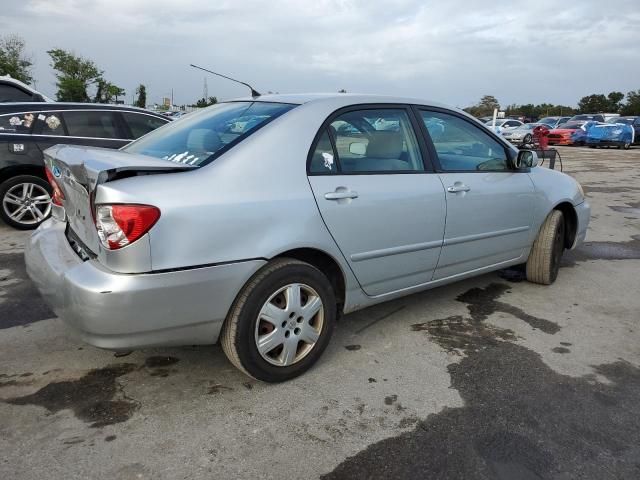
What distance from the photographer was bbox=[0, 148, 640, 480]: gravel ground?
220 cm

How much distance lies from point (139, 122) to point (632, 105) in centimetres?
5674

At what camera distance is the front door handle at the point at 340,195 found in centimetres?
281

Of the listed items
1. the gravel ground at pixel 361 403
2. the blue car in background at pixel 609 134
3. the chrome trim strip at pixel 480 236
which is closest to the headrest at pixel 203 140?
the gravel ground at pixel 361 403

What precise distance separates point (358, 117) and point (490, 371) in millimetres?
1688

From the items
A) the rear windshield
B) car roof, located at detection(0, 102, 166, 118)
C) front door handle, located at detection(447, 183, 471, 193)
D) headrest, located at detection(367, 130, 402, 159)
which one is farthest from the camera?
car roof, located at detection(0, 102, 166, 118)

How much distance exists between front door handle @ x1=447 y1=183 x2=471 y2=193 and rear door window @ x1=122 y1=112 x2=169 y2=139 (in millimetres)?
4616

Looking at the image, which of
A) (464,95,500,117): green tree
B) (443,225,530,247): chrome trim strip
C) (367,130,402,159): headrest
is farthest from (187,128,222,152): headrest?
(464,95,500,117): green tree

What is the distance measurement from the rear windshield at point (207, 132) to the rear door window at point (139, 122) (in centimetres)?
347

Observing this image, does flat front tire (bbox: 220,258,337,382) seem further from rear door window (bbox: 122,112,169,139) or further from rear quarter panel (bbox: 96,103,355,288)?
rear door window (bbox: 122,112,169,139)

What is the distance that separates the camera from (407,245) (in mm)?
3225

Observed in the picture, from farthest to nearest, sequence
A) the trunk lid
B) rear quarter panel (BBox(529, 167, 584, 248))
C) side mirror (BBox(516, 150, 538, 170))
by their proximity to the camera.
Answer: rear quarter panel (BBox(529, 167, 584, 248)), side mirror (BBox(516, 150, 538, 170)), the trunk lid

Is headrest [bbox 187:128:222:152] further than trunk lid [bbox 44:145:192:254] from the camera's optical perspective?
Yes

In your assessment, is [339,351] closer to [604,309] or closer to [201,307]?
[201,307]

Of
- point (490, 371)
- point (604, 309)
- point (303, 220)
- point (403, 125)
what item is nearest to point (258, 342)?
point (303, 220)
